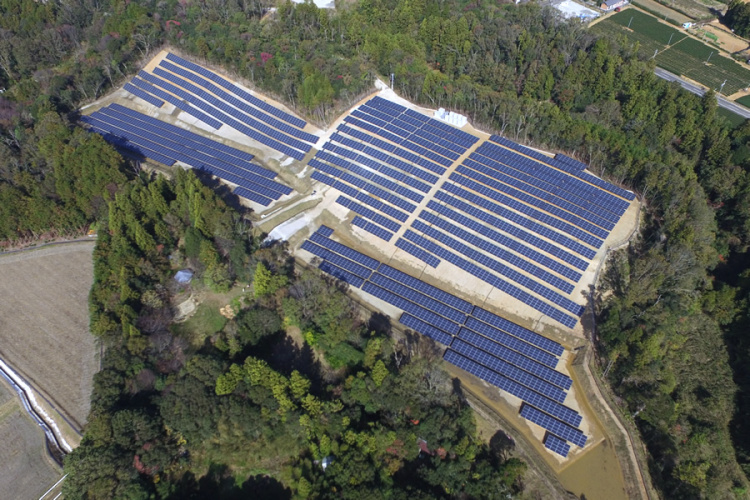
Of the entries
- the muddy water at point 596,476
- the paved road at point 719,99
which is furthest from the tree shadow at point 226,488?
the paved road at point 719,99

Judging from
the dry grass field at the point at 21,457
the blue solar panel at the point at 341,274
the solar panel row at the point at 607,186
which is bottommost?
the dry grass field at the point at 21,457

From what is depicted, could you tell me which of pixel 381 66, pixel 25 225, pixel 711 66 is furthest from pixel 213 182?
pixel 711 66

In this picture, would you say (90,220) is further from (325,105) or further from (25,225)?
(325,105)

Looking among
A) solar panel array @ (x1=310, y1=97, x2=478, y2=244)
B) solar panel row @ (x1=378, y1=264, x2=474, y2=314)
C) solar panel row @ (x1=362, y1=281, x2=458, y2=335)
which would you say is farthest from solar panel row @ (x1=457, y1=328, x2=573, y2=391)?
solar panel array @ (x1=310, y1=97, x2=478, y2=244)

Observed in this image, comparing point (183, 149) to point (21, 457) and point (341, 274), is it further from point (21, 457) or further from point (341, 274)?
point (21, 457)

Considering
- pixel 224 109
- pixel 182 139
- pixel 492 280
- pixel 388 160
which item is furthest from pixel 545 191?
pixel 182 139

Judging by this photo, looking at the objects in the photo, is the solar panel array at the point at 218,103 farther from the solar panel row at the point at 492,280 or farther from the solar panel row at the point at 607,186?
the solar panel row at the point at 607,186
